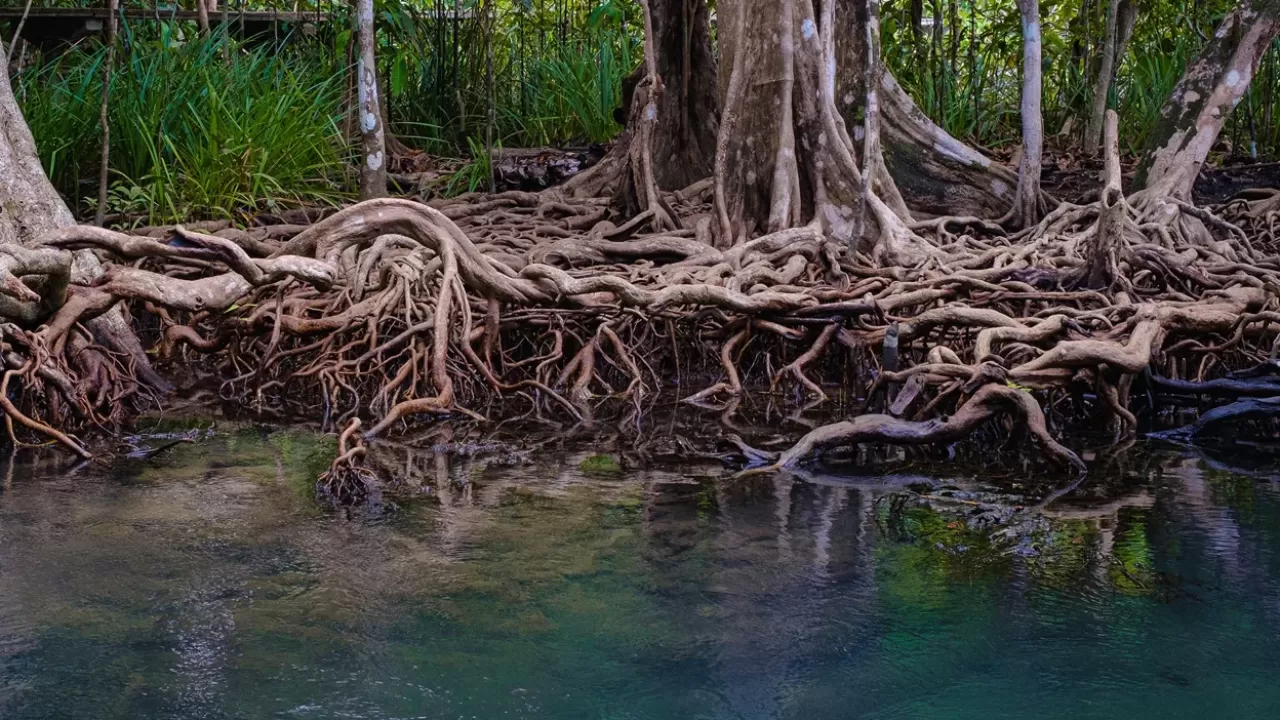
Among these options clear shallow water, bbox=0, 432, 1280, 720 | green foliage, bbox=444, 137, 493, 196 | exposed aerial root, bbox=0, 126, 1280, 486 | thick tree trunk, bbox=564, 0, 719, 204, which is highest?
thick tree trunk, bbox=564, 0, 719, 204

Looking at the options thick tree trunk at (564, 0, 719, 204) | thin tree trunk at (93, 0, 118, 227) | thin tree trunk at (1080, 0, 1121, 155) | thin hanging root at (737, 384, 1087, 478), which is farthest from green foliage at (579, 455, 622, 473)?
thin tree trunk at (1080, 0, 1121, 155)

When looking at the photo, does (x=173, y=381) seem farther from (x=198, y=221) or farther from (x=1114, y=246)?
(x=1114, y=246)

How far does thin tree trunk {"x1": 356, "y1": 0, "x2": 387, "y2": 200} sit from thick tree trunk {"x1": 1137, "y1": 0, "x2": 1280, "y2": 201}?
4.47 m

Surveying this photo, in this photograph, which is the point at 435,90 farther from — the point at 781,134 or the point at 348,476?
the point at 348,476

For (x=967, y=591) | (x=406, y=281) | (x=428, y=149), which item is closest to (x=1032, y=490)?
(x=967, y=591)

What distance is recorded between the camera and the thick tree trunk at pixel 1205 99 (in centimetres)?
747

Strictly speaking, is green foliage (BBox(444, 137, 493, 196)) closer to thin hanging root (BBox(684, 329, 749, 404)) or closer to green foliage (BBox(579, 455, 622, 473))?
thin hanging root (BBox(684, 329, 749, 404))

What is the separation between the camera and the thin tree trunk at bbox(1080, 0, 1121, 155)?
1032cm

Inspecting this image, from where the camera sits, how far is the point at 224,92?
8367mm

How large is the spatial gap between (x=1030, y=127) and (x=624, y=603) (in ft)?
17.2

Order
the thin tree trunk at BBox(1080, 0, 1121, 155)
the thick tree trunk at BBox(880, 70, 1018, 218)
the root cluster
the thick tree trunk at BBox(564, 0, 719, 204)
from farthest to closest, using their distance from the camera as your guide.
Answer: the thin tree trunk at BBox(1080, 0, 1121, 155) < the thick tree trunk at BBox(564, 0, 719, 204) < the thick tree trunk at BBox(880, 70, 1018, 218) < the root cluster

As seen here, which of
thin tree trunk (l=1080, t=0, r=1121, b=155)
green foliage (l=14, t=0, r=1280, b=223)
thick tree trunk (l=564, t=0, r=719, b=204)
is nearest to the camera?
green foliage (l=14, t=0, r=1280, b=223)

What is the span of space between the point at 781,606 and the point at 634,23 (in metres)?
10.1

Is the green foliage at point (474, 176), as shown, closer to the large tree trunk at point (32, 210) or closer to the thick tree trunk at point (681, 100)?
the thick tree trunk at point (681, 100)
